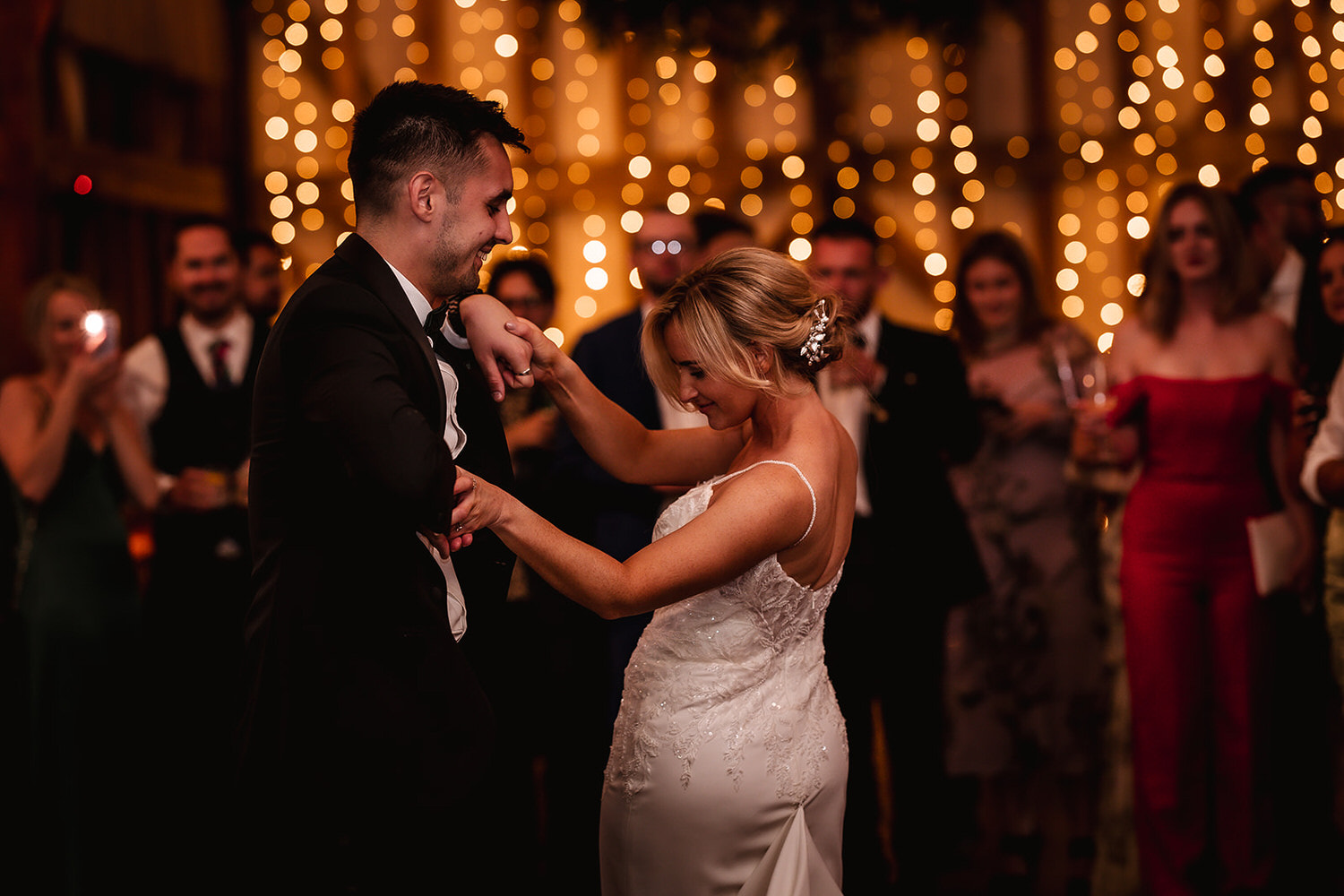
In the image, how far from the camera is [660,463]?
244 cm

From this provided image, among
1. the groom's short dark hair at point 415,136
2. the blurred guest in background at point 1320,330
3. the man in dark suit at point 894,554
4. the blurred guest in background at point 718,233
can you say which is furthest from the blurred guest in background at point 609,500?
the blurred guest in background at point 1320,330

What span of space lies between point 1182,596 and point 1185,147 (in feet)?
12.8

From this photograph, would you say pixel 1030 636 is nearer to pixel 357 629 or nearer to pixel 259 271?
pixel 357 629

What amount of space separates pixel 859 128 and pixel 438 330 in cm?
520

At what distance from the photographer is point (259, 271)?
14.2ft

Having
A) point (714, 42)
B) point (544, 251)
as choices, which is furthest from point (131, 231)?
point (714, 42)

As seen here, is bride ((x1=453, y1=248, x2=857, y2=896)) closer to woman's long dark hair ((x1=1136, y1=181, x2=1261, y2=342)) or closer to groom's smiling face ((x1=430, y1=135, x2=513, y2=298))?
groom's smiling face ((x1=430, y1=135, x2=513, y2=298))

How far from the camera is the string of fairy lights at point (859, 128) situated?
624cm

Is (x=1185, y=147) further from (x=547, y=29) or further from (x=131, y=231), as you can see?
(x=131, y=231)

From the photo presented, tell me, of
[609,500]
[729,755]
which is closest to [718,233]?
[609,500]

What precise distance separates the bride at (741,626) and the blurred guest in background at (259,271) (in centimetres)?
250

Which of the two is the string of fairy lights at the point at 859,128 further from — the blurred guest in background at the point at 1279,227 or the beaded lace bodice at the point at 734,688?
the beaded lace bodice at the point at 734,688

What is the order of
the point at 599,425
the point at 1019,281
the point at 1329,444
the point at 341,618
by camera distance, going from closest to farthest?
the point at 341,618 < the point at 599,425 < the point at 1329,444 < the point at 1019,281

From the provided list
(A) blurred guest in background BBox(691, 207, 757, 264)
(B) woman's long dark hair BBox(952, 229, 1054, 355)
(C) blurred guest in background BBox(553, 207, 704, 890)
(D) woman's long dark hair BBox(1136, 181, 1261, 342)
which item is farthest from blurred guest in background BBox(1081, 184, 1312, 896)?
(A) blurred guest in background BBox(691, 207, 757, 264)
